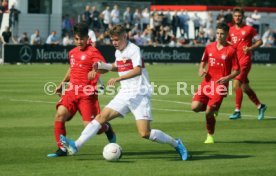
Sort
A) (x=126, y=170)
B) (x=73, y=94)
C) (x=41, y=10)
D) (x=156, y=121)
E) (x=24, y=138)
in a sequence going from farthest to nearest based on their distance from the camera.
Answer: (x=41, y=10) → (x=156, y=121) → (x=24, y=138) → (x=73, y=94) → (x=126, y=170)

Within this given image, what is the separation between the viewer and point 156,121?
710 inches

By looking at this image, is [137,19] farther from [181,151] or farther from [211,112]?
[181,151]

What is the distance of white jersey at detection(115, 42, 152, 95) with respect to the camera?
12086mm

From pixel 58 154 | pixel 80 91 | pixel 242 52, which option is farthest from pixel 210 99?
pixel 242 52

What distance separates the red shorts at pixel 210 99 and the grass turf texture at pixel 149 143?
0.72 meters

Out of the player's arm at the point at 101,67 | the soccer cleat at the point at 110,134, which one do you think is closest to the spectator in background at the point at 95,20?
the soccer cleat at the point at 110,134

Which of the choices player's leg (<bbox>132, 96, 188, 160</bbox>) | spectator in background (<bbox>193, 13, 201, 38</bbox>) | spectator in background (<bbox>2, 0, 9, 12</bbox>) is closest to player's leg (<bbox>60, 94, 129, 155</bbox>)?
player's leg (<bbox>132, 96, 188, 160</bbox>)

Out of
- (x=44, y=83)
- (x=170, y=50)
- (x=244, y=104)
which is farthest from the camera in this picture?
(x=170, y=50)

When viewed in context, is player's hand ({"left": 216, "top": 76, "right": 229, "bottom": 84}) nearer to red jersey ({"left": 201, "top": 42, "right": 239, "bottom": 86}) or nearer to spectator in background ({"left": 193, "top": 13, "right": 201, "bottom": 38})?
red jersey ({"left": 201, "top": 42, "right": 239, "bottom": 86})

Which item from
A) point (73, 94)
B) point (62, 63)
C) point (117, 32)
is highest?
point (117, 32)

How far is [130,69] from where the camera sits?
12172mm

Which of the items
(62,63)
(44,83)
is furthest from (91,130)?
(62,63)

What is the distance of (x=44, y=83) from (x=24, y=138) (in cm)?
1505

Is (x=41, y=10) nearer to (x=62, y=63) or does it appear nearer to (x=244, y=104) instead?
(x=62, y=63)
